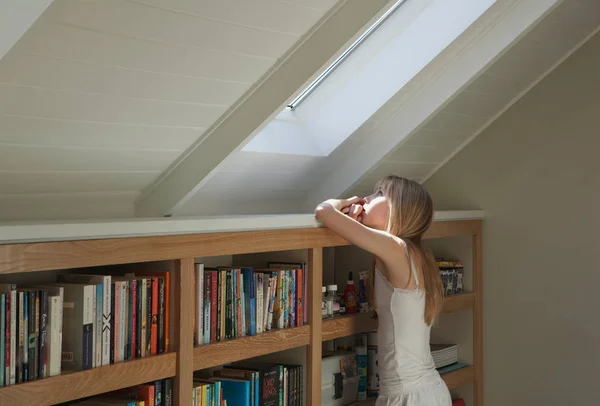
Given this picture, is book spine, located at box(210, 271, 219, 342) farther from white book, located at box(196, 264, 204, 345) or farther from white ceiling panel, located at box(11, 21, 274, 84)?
white ceiling panel, located at box(11, 21, 274, 84)

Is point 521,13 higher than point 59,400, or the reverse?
point 521,13

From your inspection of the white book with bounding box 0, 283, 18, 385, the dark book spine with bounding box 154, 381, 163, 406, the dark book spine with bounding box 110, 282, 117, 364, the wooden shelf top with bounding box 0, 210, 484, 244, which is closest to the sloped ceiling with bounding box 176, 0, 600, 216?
the wooden shelf top with bounding box 0, 210, 484, 244

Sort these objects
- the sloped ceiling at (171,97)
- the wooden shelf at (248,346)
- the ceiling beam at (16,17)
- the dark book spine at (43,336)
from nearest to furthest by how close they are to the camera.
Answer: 1. the ceiling beam at (16,17)
2. the sloped ceiling at (171,97)
3. the dark book spine at (43,336)
4. the wooden shelf at (248,346)

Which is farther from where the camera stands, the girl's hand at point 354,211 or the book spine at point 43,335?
the girl's hand at point 354,211

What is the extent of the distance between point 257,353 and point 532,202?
5.15 ft

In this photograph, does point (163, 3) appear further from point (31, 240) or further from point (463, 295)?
point (463, 295)

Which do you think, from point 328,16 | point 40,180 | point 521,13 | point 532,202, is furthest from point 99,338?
point 532,202

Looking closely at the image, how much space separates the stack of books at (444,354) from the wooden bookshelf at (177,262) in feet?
1.76

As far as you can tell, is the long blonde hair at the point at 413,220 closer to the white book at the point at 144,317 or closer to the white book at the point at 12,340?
the white book at the point at 144,317

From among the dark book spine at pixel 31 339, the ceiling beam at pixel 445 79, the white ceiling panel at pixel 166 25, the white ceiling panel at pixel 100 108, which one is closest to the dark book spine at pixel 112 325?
the dark book spine at pixel 31 339

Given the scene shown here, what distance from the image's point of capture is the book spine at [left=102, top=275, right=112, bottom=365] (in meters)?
1.92

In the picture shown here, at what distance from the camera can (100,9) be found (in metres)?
1.57

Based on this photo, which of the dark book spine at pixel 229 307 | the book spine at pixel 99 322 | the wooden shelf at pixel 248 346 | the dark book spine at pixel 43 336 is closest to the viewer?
the dark book spine at pixel 43 336

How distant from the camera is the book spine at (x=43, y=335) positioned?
1.79 metres
